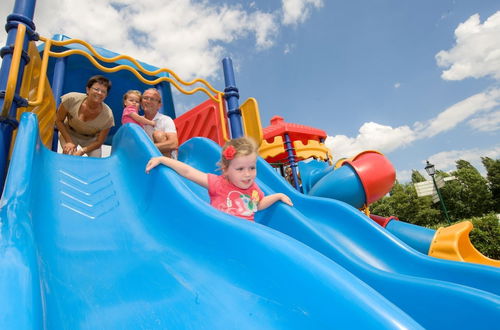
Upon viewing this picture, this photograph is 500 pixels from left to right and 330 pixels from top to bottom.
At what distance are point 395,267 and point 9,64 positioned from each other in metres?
3.08

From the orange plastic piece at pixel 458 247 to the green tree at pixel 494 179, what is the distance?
3153 centimetres

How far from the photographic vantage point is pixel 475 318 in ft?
3.78

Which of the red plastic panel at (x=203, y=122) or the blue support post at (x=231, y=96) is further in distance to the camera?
the red plastic panel at (x=203, y=122)

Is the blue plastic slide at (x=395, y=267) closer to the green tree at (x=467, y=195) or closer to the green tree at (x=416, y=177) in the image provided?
the green tree at (x=467, y=195)

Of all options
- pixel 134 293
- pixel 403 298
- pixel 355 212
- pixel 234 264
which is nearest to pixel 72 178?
pixel 134 293

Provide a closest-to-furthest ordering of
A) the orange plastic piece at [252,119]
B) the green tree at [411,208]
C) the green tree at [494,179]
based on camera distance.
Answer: the orange plastic piece at [252,119], the green tree at [494,179], the green tree at [411,208]

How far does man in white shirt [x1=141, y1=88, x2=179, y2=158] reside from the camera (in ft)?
10.8

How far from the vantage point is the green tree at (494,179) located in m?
26.4

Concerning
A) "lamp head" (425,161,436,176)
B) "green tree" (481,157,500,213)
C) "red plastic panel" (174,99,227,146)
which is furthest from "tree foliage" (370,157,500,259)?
"red plastic panel" (174,99,227,146)

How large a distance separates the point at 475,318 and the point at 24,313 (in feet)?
4.96

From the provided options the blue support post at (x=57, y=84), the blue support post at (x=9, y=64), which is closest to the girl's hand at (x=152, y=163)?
the blue support post at (x=9, y=64)

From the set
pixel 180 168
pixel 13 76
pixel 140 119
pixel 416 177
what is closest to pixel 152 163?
pixel 180 168

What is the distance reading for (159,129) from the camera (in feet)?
11.3

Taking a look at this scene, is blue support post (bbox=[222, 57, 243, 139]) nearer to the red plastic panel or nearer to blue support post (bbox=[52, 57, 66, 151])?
the red plastic panel
